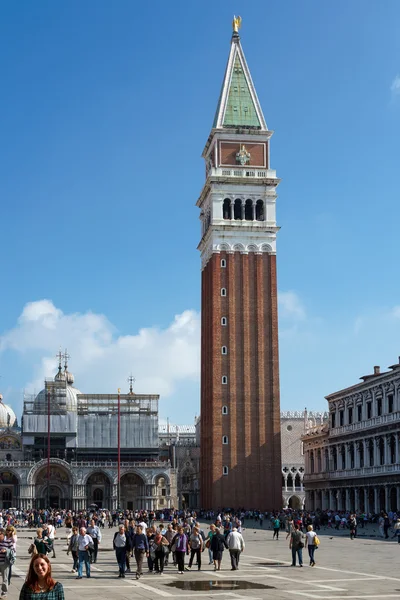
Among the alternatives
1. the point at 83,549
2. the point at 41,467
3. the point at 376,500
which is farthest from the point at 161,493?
the point at 83,549

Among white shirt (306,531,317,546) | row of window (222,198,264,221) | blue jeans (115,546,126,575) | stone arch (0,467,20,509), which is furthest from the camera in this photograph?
stone arch (0,467,20,509)

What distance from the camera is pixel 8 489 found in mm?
112000

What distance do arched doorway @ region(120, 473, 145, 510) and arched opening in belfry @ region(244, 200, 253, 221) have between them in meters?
35.4

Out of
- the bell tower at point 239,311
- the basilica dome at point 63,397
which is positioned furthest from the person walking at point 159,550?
the basilica dome at point 63,397

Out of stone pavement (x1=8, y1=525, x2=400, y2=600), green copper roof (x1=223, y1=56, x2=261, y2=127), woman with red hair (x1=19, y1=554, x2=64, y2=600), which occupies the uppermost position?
green copper roof (x1=223, y1=56, x2=261, y2=127)

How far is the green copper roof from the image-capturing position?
104 metres

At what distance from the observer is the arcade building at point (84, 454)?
4333 inches

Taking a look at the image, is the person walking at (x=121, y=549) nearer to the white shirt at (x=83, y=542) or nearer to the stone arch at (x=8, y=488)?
the white shirt at (x=83, y=542)

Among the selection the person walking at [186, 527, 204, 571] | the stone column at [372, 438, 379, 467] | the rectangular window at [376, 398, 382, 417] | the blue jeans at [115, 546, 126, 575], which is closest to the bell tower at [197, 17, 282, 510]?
the stone column at [372, 438, 379, 467]

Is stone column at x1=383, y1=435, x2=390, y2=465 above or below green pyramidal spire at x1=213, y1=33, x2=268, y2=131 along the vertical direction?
below

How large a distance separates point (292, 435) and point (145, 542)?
326ft

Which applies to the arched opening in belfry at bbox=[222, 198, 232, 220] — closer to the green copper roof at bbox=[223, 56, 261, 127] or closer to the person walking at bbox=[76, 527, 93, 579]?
the green copper roof at bbox=[223, 56, 261, 127]

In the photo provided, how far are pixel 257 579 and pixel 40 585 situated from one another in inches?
764

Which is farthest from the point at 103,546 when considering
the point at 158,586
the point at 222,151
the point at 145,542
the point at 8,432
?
the point at 8,432
